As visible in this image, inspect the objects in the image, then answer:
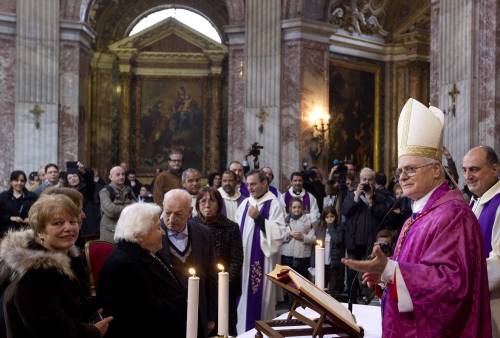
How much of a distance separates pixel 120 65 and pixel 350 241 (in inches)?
536

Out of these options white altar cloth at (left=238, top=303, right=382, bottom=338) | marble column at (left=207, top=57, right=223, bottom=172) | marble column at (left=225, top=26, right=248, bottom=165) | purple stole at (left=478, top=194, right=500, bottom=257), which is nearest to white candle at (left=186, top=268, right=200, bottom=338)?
white altar cloth at (left=238, top=303, right=382, bottom=338)

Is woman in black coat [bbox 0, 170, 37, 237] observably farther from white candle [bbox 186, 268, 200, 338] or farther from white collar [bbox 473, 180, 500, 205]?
white candle [bbox 186, 268, 200, 338]

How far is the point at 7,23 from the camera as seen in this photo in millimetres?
16859

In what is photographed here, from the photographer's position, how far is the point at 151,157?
886 inches

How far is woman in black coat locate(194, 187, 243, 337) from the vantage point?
662cm

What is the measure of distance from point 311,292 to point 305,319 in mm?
493

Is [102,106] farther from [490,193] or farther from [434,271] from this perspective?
[434,271]

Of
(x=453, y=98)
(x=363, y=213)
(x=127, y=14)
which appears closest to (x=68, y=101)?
(x=127, y=14)

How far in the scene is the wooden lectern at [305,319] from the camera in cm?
376

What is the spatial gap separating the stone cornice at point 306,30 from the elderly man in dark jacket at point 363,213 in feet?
24.2

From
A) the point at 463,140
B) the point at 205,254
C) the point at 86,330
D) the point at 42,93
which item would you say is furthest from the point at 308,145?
the point at 86,330

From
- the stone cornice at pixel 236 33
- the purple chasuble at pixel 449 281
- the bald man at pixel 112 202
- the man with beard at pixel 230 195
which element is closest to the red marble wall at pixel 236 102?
the stone cornice at pixel 236 33

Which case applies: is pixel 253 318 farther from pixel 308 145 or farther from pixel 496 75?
pixel 308 145

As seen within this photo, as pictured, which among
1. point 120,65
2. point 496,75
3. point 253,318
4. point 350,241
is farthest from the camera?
point 120,65
